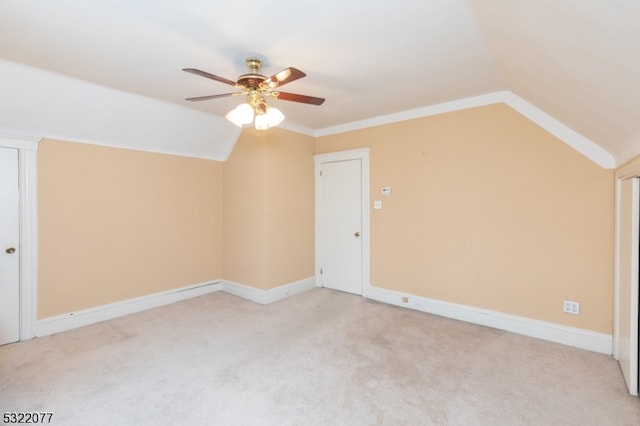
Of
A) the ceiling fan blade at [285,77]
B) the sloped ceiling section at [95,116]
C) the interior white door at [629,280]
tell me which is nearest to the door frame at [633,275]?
the interior white door at [629,280]

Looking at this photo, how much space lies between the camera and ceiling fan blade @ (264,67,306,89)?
198 centimetres

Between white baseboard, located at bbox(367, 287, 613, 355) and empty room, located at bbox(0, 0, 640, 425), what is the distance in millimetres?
19

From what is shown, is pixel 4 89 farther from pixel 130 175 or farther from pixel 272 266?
pixel 272 266

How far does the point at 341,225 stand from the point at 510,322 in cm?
241

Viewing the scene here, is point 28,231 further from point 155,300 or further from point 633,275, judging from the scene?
point 633,275

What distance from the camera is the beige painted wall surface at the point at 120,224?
326 centimetres

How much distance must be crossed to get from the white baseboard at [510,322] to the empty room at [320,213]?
0.02m

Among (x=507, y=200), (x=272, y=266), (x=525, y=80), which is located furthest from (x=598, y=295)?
(x=272, y=266)

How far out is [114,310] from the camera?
367 centimetres

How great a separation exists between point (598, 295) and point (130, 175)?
5.23 metres

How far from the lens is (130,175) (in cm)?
385

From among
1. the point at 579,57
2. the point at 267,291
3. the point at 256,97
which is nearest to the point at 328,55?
the point at 256,97

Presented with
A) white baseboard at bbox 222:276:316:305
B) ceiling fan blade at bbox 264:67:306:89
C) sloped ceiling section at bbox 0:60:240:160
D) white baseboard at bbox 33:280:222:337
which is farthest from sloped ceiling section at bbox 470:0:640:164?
white baseboard at bbox 33:280:222:337

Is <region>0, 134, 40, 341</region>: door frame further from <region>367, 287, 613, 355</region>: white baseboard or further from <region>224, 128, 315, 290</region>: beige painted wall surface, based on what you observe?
<region>367, 287, 613, 355</region>: white baseboard
